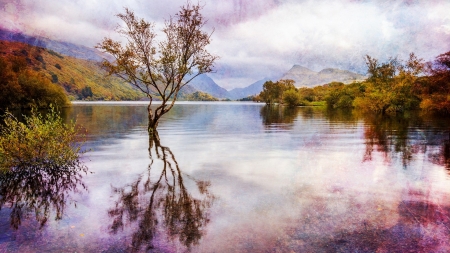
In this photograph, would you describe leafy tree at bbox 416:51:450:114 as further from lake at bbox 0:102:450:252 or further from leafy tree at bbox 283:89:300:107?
leafy tree at bbox 283:89:300:107

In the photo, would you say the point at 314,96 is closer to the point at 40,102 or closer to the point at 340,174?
the point at 40,102

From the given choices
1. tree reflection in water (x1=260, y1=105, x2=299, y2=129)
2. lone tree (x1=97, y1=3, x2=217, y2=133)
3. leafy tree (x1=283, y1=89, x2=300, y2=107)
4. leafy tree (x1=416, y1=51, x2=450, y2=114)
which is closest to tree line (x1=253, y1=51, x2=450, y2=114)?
leafy tree (x1=416, y1=51, x2=450, y2=114)

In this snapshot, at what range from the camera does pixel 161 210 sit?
9.54m

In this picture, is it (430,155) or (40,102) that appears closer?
(430,155)

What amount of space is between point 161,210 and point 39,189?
5.70 metres

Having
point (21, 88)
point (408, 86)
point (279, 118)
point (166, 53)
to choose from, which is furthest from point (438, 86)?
point (21, 88)

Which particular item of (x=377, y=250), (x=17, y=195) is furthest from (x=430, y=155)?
(x=17, y=195)

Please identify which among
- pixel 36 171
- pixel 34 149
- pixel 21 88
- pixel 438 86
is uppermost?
pixel 438 86

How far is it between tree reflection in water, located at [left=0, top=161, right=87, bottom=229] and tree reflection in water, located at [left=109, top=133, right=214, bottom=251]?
1916mm

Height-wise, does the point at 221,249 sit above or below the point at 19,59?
below

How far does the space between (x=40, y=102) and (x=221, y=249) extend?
319 feet

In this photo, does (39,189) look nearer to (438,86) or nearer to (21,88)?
(21,88)

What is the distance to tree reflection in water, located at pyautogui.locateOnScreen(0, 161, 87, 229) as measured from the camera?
31.7ft

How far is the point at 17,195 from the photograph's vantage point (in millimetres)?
11148
